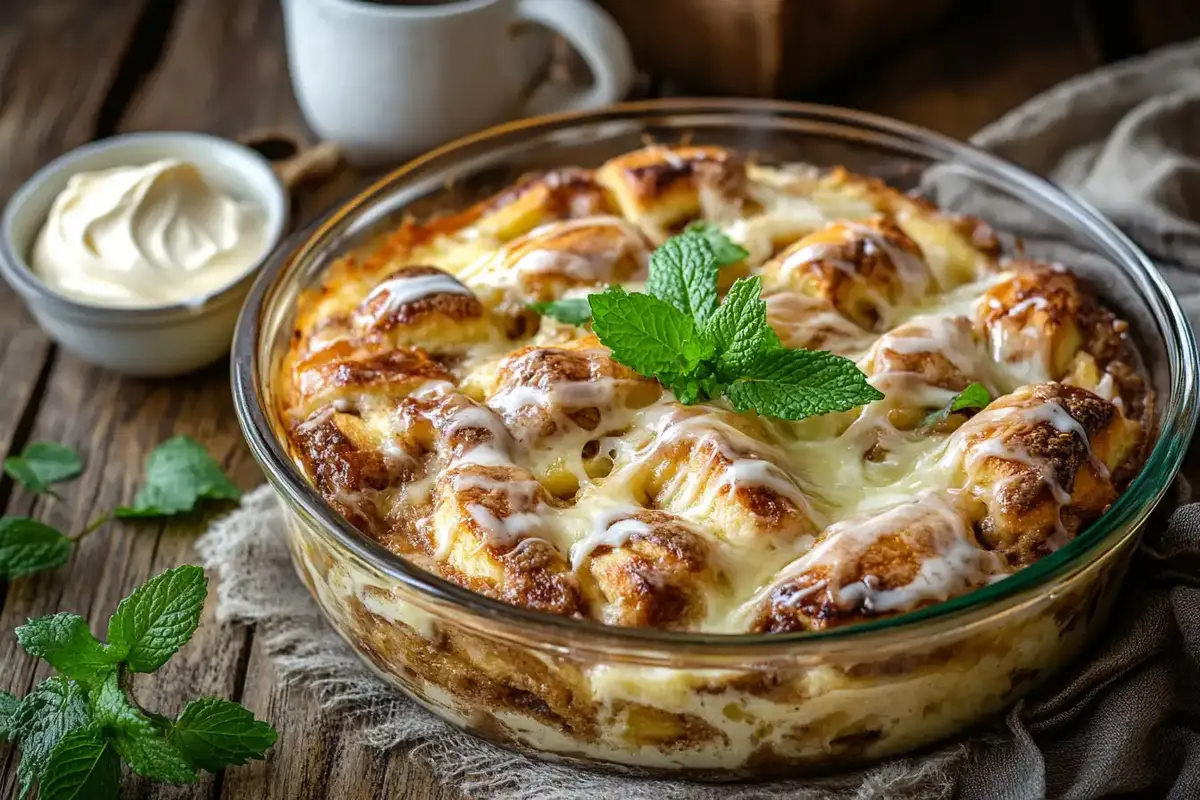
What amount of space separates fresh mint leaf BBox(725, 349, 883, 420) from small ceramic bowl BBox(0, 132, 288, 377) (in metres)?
1.31

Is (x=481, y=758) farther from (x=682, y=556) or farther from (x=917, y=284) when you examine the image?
(x=917, y=284)

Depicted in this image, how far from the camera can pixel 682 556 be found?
215 centimetres

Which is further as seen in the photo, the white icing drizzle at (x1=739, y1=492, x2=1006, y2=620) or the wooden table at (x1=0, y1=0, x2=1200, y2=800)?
the wooden table at (x1=0, y1=0, x2=1200, y2=800)

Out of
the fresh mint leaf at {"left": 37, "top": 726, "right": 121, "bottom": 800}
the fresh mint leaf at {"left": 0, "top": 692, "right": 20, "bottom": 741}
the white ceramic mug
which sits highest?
the white ceramic mug

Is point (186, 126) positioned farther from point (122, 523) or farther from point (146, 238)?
point (122, 523)

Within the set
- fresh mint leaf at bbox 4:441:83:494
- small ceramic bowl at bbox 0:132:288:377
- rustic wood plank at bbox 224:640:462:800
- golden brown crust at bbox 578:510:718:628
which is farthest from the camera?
small ceramic bowl at bbox 0:132:288:377

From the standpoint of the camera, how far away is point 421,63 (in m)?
3.65

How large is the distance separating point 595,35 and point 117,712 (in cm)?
216

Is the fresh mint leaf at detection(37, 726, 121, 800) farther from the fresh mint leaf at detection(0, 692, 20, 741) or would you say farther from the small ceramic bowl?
the small ceramic bowl

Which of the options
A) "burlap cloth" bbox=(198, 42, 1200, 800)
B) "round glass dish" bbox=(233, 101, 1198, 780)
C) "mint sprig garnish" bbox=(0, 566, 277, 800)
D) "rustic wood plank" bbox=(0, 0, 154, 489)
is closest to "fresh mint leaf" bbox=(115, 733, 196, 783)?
"mint sprig garnish" bbox=(0, 566, 277, 800)

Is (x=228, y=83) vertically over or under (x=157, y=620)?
under

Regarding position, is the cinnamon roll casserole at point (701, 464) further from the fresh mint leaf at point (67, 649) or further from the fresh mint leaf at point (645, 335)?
the fresh mint leaf at point (67, 649)

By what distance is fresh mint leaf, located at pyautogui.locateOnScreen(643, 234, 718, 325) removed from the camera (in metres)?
2.58

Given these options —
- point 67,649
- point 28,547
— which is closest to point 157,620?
point 67,649
